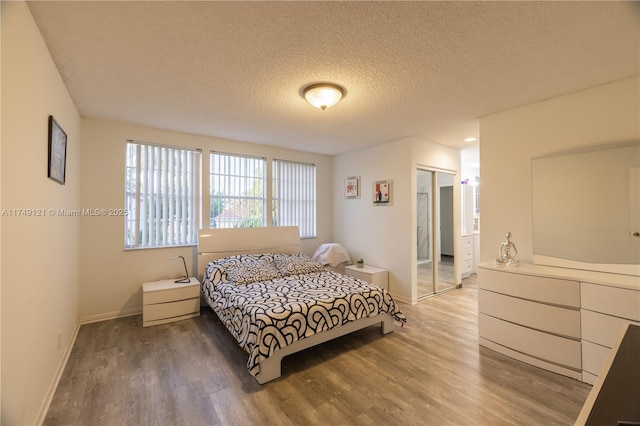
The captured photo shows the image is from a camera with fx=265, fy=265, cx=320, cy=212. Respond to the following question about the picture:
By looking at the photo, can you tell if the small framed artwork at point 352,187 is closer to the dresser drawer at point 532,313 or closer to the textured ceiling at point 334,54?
the textured ceiling at point 334,54

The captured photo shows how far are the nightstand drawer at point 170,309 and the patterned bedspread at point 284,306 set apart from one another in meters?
0.22

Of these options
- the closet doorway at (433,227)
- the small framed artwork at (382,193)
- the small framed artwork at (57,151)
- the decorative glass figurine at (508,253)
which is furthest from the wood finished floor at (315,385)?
the small framed artwork at (382,193)

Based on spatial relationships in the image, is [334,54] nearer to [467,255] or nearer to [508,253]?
[508,253]

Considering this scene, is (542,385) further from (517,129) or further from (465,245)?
(465,245)

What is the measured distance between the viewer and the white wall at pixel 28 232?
4.49 feet

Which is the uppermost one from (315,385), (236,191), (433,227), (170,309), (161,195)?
(236,191)

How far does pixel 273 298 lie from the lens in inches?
108

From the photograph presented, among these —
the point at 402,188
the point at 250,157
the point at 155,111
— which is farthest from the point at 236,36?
the point at 402,188

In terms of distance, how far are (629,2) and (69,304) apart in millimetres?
5092

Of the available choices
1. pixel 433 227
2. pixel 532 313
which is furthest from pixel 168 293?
pixel 433 227

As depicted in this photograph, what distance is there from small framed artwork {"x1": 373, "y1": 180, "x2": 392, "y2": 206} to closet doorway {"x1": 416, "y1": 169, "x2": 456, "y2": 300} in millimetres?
463

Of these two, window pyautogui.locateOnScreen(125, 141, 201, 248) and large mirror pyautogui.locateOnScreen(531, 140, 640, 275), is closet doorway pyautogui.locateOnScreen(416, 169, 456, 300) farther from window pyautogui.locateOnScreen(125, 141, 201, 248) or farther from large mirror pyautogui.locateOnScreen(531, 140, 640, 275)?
window pyautogui.locateOnScreen(125, 141, 201, 248)

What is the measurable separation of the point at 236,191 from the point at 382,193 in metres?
2.51

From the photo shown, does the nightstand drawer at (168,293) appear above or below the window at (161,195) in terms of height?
below
